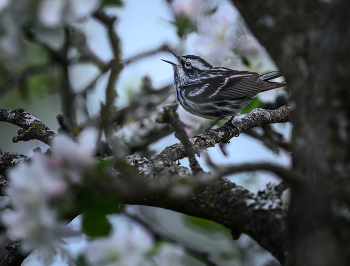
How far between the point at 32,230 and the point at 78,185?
→ 0.13 metres

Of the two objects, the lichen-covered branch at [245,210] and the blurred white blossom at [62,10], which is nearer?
the blurred white blossom at [62,10]

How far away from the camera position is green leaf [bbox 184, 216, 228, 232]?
6.43ft

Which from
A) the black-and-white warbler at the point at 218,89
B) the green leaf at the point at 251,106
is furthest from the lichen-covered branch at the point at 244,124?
the black-and-white warbler at the point at 218,89

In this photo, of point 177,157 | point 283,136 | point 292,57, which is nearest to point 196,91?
point 283,136

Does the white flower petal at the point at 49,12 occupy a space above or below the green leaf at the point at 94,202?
above

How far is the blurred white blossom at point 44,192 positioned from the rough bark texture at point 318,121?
20.4 inches

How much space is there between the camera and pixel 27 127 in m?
1.99

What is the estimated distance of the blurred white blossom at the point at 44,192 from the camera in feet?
2.27

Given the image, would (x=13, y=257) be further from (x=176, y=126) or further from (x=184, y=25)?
(x=184, y=25)

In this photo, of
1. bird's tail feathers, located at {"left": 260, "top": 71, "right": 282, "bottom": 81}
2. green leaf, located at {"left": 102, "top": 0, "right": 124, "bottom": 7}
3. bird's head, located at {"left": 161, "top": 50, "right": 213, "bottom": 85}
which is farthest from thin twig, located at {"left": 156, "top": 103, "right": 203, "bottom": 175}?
bird's head, located at {"left": 161, "top": 50, "right": 213, "bottom": 85}

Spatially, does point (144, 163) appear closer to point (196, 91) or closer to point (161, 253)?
point (161, 253)

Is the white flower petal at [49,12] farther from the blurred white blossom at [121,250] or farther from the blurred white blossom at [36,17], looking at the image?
the blurred white blossom at [121,250]

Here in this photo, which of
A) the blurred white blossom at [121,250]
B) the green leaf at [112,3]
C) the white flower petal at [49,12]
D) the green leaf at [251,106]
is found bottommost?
the blurred white blossom at [121,250]

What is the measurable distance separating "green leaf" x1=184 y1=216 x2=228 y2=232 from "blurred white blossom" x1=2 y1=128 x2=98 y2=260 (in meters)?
1.33
